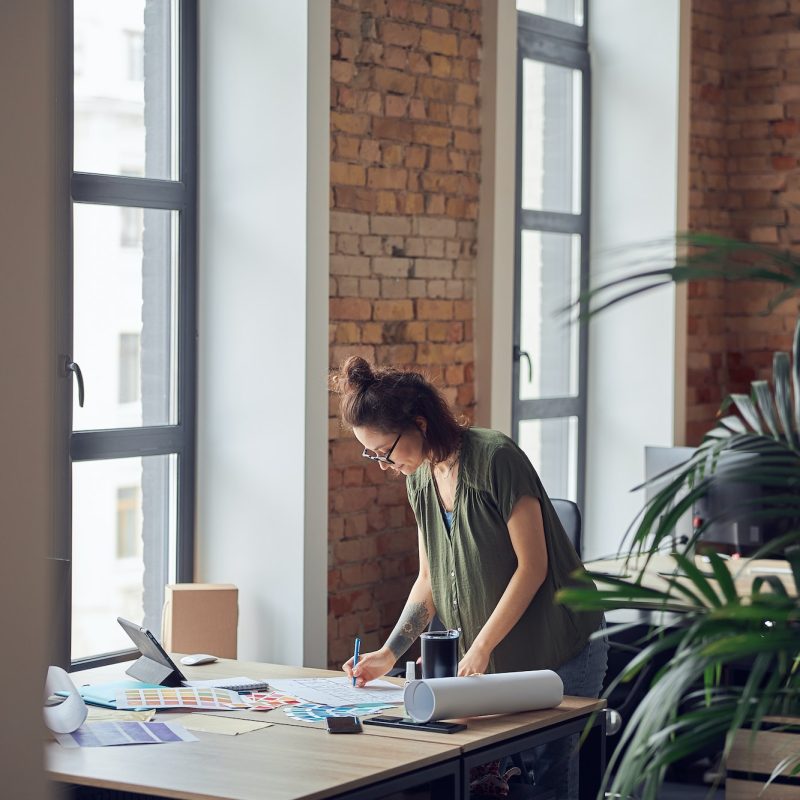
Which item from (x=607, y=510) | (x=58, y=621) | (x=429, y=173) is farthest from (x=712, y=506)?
(x=58, y=621)

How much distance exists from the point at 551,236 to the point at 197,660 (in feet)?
9.80

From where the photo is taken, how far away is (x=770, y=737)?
14.9 ft

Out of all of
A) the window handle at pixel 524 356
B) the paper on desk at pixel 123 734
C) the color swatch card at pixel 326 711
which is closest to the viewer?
the paper on desk at pixel 123 734

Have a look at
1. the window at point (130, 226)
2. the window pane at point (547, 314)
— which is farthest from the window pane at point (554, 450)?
the window at point (130, 226)

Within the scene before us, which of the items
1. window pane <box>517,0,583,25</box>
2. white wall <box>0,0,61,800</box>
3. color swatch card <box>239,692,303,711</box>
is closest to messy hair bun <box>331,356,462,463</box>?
color swatch card <box>239,692,303,711</box>

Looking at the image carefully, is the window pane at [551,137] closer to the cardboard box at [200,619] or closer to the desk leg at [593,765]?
the cardboard box at [200,619]

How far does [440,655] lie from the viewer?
3.23m

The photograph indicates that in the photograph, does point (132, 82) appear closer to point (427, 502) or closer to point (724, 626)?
point (427, 502)

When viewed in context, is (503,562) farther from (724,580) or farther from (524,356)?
(524,356)

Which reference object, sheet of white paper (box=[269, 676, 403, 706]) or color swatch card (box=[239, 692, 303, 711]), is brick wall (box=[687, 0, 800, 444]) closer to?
sheet of white paper (box=[269, 676, 403, 706])

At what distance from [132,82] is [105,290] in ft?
2.13

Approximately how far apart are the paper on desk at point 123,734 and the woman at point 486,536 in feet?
1.92

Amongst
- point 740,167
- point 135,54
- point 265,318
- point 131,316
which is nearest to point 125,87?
point 135,54

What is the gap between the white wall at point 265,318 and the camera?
4.23 meters
